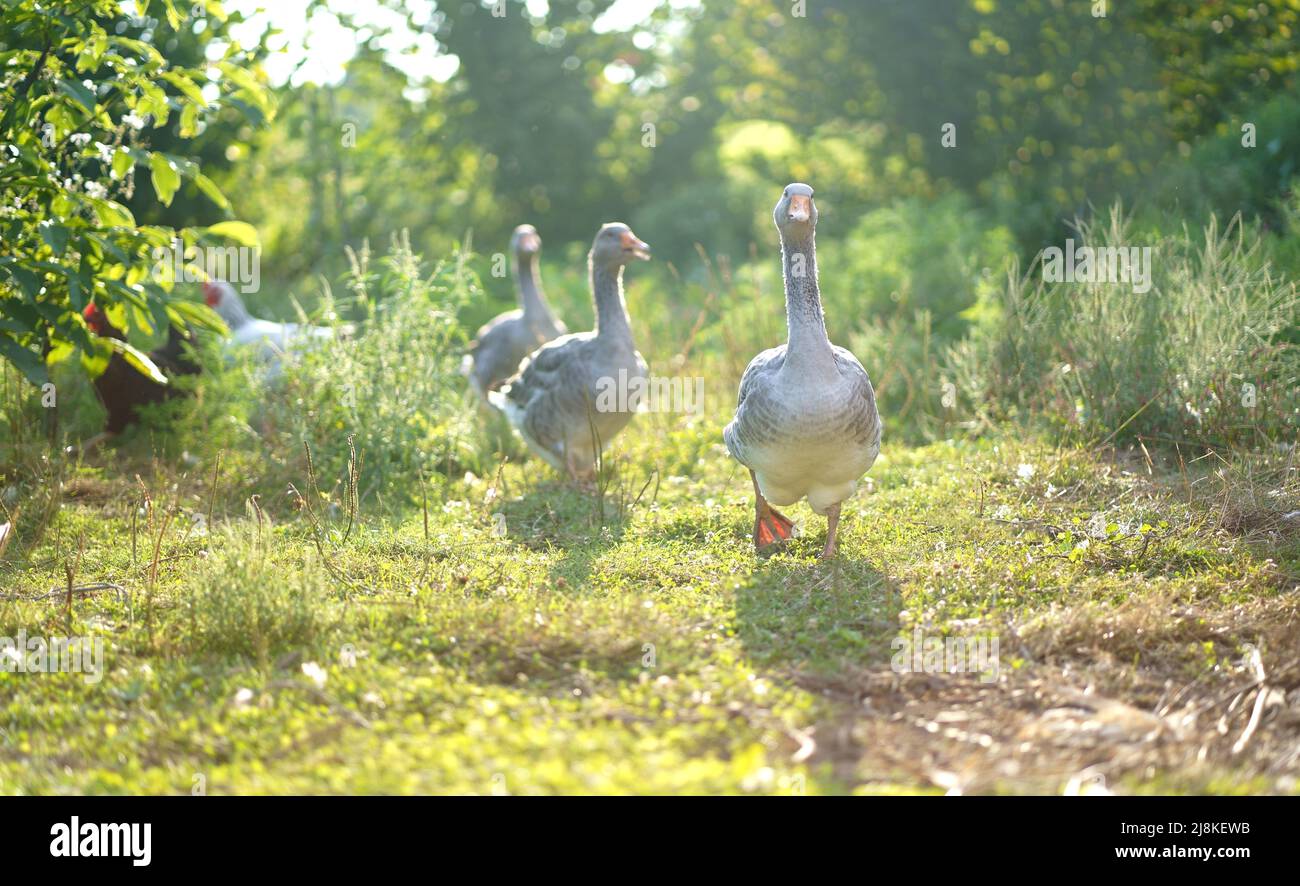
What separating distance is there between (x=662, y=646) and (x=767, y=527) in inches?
68.9

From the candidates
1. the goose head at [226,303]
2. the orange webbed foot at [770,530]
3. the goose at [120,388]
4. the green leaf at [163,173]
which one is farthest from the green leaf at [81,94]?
the goose head at [226,303]

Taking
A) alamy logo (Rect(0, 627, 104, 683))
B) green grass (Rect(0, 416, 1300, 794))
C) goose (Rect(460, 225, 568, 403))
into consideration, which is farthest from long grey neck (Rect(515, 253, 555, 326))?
alamy logo (Rect(0, 627, 104, 683))

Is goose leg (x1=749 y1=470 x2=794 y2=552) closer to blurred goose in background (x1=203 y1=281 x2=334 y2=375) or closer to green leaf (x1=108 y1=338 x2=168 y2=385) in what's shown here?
green leaf (x1=108 y1=338 x2=168 y2=385)

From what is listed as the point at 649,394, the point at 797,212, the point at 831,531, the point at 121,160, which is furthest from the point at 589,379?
the point at 121,160

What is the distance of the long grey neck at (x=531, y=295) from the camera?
10406 millimetres

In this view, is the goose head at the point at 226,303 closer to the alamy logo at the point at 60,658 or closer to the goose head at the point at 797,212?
the alamy logo at the point at 60,658

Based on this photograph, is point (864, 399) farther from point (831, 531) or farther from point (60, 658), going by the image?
point (60, 658)

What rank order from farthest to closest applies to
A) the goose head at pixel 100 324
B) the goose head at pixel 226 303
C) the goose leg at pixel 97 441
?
the goose head at pixel 226 303 → the goose head at pixel 100 324 → the goose leg at pixel 97 441

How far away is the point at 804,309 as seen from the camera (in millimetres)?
5742

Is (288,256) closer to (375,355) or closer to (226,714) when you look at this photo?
(375,355)

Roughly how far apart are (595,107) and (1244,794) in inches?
559

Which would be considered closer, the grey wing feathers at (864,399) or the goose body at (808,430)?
the goose body at (808,430)

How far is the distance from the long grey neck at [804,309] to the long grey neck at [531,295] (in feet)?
15.3
